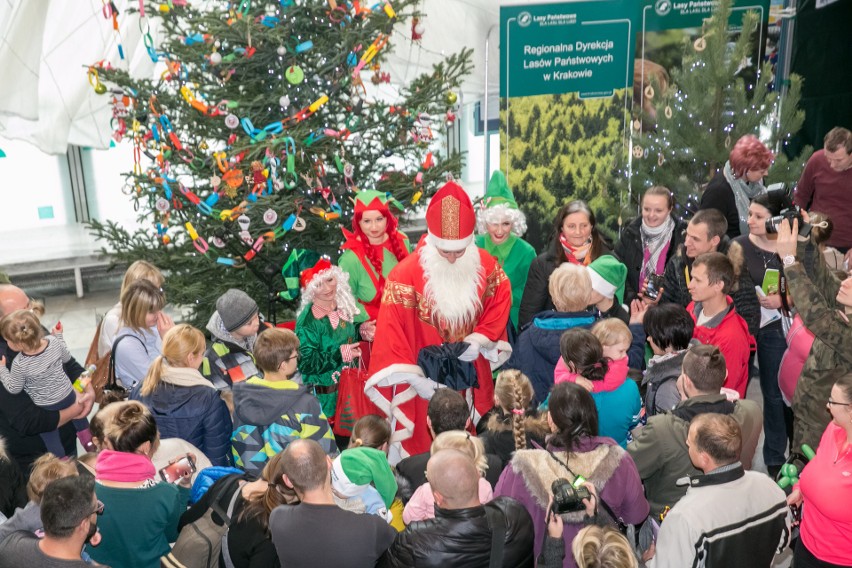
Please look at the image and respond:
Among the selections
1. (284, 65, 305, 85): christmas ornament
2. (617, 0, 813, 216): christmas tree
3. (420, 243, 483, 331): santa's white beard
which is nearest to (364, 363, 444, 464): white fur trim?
(420, 243, 483, 331): santa's white beard

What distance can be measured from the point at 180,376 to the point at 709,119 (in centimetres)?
512

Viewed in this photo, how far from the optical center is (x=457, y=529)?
251cm

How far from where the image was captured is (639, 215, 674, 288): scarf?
5312mm

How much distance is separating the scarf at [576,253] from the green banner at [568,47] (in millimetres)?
3196

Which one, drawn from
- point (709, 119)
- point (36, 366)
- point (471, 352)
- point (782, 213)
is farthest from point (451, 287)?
point (709, 119)

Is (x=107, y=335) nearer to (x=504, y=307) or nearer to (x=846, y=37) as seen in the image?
(x=504, y=307)

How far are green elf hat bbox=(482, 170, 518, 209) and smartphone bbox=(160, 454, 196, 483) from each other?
126 inches

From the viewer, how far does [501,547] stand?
100.0 inches

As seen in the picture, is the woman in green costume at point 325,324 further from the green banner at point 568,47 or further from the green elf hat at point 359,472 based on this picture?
the green banner at point 568,47

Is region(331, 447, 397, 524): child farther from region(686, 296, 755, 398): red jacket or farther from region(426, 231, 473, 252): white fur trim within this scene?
region(686, 296, 755, 398): red jacket

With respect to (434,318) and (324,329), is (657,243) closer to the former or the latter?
(434,318)

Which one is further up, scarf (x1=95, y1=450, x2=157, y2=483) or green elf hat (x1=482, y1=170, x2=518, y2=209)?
green elf hat (x1=482, y1=170, x2=518, y2=209)

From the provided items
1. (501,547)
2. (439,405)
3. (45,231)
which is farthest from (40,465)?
(45,231)

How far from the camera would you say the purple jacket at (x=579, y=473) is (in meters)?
2.86
